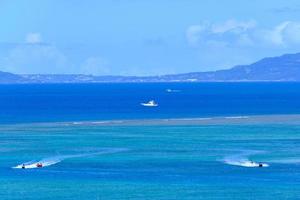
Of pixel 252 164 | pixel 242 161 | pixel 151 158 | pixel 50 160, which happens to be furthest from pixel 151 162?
pixel 50 160

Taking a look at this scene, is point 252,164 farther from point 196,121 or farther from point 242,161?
point 196,121

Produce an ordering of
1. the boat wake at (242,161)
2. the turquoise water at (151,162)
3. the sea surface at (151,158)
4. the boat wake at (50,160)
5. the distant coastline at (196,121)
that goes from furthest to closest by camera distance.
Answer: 1. the distant coastline at (196,121)
2. the boat wake at (242,161)
3. the boat wake at (50,160)
4. the sea surface at (151,158)
5. the turquoise water at (151,162)

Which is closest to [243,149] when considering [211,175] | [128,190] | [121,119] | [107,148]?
[107,148]

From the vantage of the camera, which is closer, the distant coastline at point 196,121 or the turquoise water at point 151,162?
the turquoise water at point 151,162

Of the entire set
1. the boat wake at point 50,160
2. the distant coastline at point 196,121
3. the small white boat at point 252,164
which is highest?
the distant coastline at point 196,121

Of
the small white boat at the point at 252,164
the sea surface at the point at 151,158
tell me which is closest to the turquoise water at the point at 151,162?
the sea surface at the point at 151,158

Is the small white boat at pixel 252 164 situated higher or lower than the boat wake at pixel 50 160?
lower

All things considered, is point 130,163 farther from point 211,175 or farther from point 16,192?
point 16,192

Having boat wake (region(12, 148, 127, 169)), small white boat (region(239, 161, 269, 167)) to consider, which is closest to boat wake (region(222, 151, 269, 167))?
small white boat (region(239, 161, 269, 167))

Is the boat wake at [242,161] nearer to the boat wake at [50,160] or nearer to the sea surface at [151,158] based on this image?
the sea surface at [151,158]
